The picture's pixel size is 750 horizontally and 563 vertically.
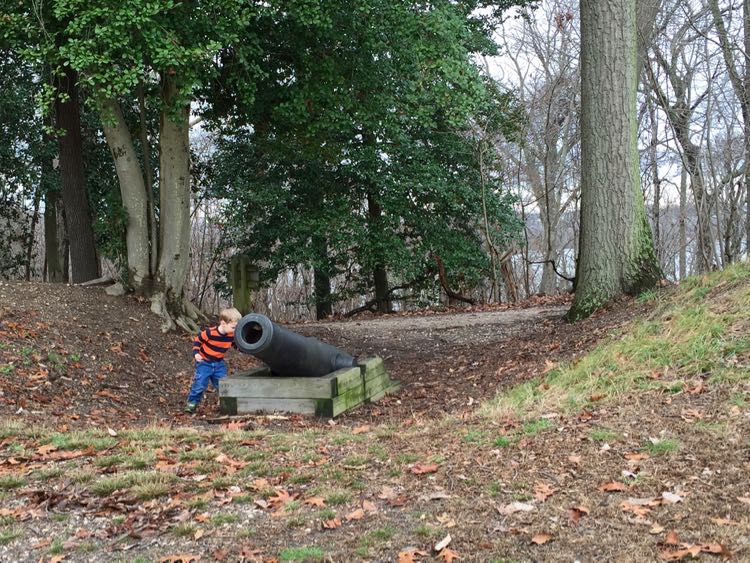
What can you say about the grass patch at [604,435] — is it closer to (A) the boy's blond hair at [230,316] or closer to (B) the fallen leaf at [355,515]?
(B) the fallen leaf at [355,515]

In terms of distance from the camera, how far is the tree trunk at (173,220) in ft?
38.6

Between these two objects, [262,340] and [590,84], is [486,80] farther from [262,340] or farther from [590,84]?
[262,340]

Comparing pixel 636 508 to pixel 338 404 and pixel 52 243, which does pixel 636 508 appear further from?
pixel 52 243

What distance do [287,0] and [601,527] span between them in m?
8.36

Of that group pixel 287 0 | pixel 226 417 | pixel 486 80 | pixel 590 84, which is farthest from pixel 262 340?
pixel 486 80

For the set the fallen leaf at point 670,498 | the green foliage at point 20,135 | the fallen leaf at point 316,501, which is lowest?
the fallen leaf at point 316,501

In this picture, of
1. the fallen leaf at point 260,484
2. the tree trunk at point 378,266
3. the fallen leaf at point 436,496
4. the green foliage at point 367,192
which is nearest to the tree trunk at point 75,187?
the green foliage at point 367,192

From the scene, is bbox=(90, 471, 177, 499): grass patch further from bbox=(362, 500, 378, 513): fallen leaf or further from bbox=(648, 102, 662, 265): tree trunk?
bbox=(648, 102, 662, 265): tree trunk

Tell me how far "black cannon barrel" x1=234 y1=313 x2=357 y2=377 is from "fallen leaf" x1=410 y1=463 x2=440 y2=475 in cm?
238

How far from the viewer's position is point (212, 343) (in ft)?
25.7

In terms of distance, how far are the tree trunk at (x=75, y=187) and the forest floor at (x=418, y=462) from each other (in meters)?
5.71

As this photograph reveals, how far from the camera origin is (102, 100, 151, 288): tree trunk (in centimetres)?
1166

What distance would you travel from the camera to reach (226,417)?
7.38 meters

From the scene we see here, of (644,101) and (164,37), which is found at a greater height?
(644,101)
